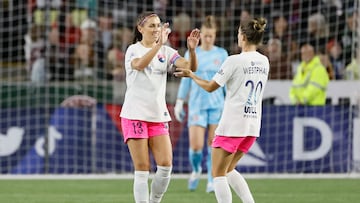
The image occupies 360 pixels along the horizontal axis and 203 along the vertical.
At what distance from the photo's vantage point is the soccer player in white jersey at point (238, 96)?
9.27 meters

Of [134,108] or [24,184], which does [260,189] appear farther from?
[134,108]

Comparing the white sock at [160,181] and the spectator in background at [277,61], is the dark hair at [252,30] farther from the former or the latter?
the spectator in background at [277,61]

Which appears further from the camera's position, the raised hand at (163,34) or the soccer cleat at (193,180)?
the soccer cleat at (193,180)

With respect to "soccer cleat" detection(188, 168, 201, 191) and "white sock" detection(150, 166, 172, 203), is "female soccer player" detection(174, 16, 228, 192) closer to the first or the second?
"soccer cleat" detection(188, 168, 201, 191)

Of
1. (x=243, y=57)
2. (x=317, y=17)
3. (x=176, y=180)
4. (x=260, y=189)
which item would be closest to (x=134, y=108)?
(x=243, y=57)

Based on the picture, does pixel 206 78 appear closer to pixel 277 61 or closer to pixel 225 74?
pixel 225 74

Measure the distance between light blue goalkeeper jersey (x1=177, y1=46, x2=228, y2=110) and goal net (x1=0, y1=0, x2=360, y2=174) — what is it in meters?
3.04

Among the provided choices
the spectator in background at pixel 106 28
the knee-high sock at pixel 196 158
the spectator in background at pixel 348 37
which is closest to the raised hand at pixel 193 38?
the knee-high sock at pixel 196 158

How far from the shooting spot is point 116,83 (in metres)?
17.3

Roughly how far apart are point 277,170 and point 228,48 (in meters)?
2.74

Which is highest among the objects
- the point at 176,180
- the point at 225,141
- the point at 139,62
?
the point at 139,62

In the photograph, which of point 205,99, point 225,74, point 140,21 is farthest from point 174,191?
point 225,74

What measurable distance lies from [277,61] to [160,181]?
8280 mm

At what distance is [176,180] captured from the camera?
15250 mm
